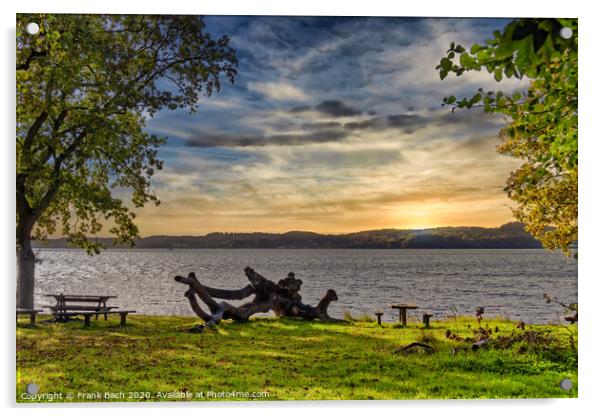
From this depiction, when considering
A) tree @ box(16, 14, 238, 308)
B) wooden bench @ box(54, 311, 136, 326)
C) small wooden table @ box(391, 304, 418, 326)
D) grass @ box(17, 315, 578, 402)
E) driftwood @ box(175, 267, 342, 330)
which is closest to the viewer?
grass @ box(17, 315, 578, 402)

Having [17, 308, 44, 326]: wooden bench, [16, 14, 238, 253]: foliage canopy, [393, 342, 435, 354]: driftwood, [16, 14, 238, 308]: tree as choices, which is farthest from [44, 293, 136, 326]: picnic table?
[393, 342, 435, 354]: driftwood

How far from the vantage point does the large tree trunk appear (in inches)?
270

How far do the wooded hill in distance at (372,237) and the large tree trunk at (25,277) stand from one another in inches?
7.6

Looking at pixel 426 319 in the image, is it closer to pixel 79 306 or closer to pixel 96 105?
pixel 79 306

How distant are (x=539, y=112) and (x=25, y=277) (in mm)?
6058

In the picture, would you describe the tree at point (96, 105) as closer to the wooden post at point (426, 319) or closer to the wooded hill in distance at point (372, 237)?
the wooded hill in distance at point (372, 237)

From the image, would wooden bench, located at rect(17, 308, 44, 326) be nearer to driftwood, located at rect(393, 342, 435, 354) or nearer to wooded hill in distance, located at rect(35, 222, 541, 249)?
wooded hill in distance, located at rect(35, 222, 541, 249)

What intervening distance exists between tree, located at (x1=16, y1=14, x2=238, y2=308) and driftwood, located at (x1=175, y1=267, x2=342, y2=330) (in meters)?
1.40

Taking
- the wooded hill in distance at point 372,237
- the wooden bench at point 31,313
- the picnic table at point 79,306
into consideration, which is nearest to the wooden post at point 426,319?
the wooded hill in distance at point 372,237

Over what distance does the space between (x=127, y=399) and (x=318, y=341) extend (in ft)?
8.37

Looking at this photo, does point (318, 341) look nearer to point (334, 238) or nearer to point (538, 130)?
point (334, 238)

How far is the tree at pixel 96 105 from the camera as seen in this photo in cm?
701

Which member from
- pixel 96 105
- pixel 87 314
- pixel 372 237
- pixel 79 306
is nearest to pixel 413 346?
pixel 372 237

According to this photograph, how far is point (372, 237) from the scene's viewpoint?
25.7 feet
